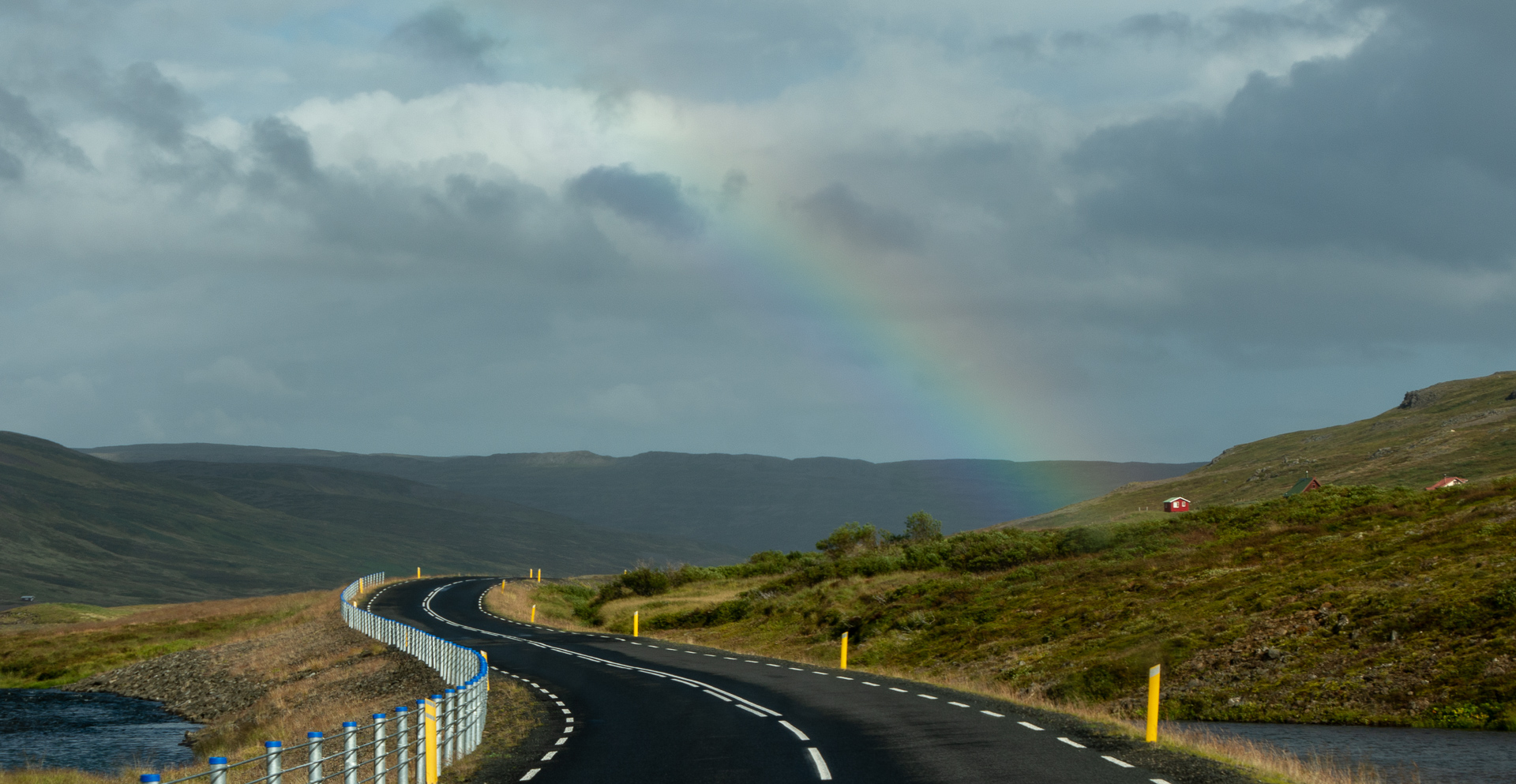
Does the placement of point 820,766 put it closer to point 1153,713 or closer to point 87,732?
point 1153,713

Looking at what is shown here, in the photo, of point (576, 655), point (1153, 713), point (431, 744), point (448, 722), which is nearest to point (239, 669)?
point (576, 655)

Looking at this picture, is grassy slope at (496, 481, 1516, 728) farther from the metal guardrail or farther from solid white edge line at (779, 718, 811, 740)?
the metal guardrail

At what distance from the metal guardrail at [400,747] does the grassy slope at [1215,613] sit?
16.7 m

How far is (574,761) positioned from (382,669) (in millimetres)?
26696

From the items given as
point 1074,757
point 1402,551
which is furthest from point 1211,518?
point 1074,757

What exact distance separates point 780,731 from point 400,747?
21.9 feet

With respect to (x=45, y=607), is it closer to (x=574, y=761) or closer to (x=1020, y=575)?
(x=1020, y=575)

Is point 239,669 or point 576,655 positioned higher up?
point 576,655

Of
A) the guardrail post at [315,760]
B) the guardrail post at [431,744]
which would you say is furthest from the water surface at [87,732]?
the guardrail post at [315,760]

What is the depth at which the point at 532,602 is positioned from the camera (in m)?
85.6

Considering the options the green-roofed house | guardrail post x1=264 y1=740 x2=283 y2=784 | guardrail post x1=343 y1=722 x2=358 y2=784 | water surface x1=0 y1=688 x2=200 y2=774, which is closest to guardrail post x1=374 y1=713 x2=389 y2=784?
guardrail post x1=343 y1=722 x2=358 y2=784

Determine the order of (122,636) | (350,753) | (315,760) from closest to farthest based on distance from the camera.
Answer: (315,760) → (350,753) → (122,636)

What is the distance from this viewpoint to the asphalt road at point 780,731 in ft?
53.4

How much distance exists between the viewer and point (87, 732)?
45.9 m
